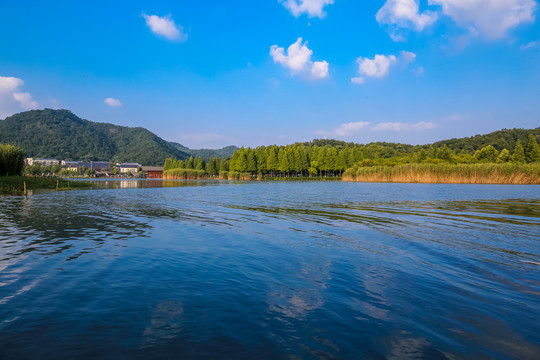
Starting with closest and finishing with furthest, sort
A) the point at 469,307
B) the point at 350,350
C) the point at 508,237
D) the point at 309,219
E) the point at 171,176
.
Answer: the point at 350,350, the point at 469,307, the point at 508,237, the point at 309,219, the point at 171,176

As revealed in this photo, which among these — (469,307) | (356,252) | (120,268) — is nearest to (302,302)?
(469,307)

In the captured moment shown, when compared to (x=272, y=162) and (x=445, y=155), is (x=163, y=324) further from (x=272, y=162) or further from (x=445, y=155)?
(x=272, y=162)

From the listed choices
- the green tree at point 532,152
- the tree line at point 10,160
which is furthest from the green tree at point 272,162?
the tree line at point 10,160

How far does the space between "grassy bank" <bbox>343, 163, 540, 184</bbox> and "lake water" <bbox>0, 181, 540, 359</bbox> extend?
52.6 metres

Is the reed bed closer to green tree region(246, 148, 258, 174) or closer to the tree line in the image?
green tree region(246, 148, 258, 174)

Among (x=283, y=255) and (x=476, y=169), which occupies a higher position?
(x=476, y=169)

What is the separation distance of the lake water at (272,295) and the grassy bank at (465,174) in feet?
172

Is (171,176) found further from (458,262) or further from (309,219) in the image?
(458,262)

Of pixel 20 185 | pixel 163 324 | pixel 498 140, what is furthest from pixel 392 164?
pixel 163 324

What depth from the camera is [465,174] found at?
60312mm

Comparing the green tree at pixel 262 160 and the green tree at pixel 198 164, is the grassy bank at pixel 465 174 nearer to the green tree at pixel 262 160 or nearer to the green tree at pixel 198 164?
the green tree at pixel 262 160

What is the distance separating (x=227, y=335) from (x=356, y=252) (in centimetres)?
670

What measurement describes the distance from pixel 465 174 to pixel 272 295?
216ft

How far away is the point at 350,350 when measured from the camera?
184 inches
